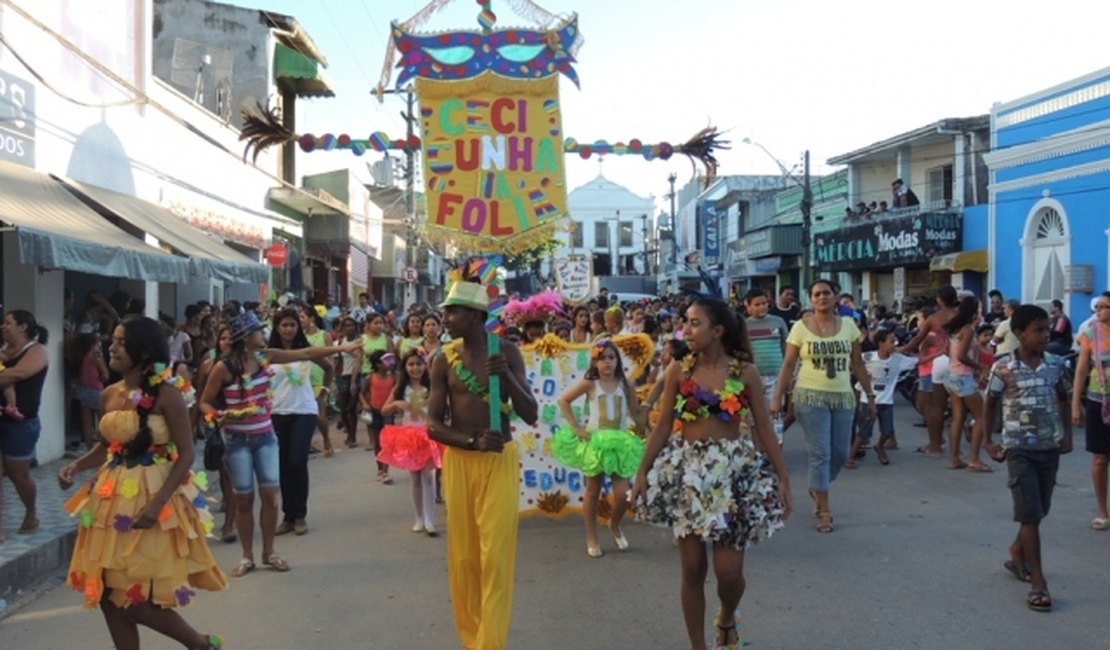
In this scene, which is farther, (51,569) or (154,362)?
(51,569)

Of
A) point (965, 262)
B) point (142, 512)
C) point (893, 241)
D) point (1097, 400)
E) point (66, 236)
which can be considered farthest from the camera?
point (893, 241)

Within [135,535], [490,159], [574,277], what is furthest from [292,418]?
[574,277]

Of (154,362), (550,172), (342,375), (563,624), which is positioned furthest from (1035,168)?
(154,362)

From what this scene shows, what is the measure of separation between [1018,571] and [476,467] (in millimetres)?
3583

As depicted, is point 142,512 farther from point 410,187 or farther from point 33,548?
point 410,187

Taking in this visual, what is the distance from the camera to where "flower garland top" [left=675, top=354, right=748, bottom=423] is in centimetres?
485

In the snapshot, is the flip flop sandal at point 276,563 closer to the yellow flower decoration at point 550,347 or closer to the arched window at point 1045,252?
the yellow flower decoration at point 550,347

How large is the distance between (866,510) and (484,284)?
4695mm

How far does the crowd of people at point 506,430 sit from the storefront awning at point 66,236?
4.44 ft

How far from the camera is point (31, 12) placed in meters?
11.0

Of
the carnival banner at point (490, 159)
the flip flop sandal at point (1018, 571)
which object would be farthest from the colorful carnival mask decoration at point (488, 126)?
the flip flop sandal at point (1018, 571)

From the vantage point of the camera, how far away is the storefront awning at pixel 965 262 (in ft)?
80.9

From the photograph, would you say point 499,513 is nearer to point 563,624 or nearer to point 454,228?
point 563,624

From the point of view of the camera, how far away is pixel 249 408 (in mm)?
6898
